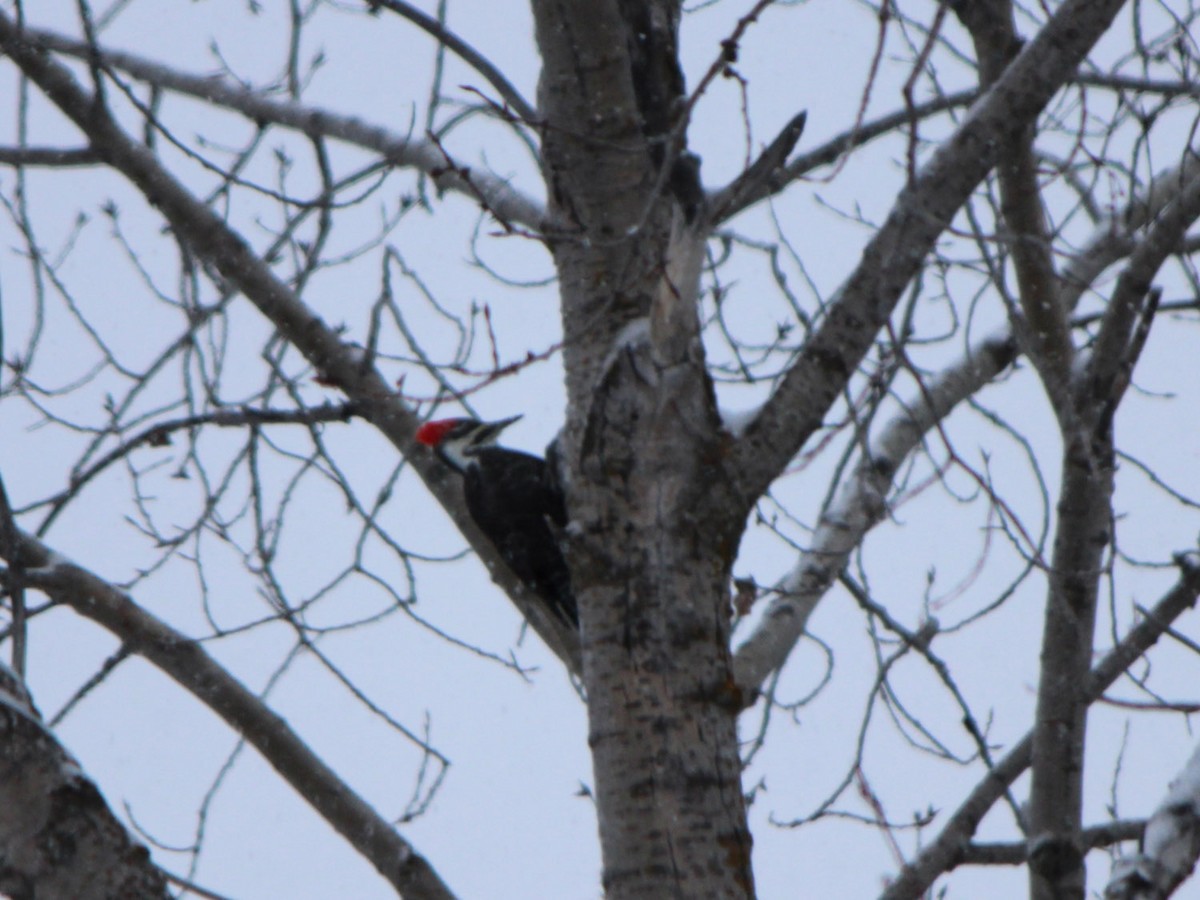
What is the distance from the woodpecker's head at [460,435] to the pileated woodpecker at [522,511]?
0.18ft

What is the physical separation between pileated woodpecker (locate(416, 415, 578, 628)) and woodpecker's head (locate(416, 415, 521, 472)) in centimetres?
6

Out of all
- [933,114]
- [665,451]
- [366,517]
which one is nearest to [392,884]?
[366,517]

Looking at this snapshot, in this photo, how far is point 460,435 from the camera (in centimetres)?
459

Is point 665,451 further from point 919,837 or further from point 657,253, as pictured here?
point 919,837

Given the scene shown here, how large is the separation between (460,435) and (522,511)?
929 mm

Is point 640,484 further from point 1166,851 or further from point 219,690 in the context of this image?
point 219,690

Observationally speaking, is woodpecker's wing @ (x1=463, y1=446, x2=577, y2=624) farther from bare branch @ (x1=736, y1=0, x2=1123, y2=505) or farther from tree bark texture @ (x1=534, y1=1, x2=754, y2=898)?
bare branch @ (x1=736, y1=0, x2=1123, y2=505)

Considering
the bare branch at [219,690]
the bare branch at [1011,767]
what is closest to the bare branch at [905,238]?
the bare branch at [1011,767]

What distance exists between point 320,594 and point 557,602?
0.60 m

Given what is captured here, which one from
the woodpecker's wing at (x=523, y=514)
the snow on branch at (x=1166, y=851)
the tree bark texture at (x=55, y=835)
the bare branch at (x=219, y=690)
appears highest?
the woodpecker's wing at (x=523, y=514)

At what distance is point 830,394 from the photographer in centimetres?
194

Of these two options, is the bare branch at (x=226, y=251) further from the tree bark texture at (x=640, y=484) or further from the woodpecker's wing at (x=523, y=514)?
the tree bark texture at (x=640, y=484)

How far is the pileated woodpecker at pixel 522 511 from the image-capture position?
3.45 meters

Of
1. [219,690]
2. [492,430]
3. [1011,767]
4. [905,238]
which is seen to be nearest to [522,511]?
[492,430]
